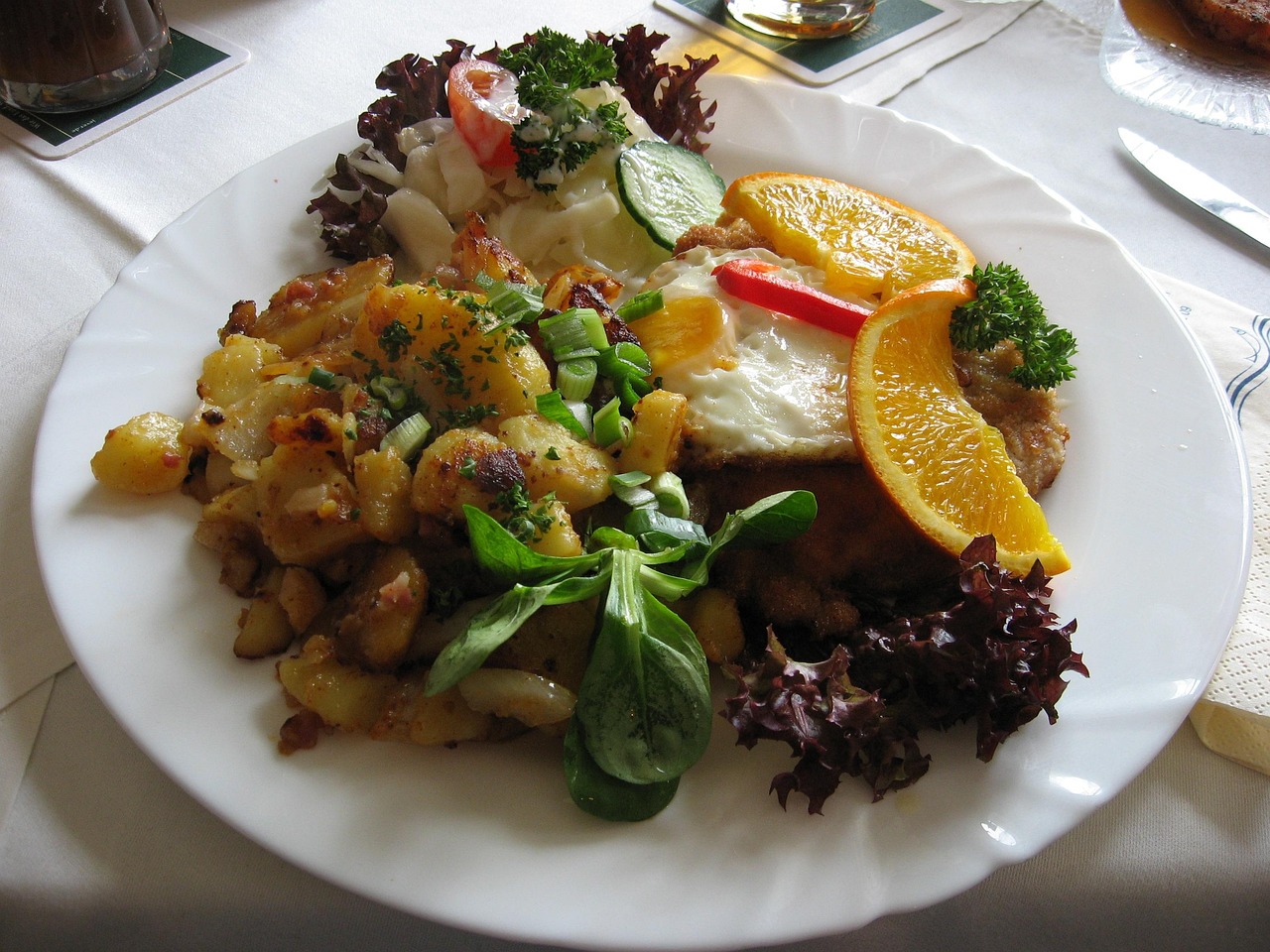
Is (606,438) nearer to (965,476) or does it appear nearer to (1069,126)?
(965,476)

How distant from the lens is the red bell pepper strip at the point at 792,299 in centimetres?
264

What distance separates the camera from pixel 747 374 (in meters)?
2.53

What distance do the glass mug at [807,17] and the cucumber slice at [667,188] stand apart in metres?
1.47

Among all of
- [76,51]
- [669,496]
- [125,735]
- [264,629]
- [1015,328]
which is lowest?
[125,735]

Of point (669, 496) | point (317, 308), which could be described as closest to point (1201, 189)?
point (669, 496)

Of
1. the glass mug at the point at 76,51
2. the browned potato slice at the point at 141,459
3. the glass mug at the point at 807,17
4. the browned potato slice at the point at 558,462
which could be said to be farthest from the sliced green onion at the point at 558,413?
the glass mug at the point at 807,17

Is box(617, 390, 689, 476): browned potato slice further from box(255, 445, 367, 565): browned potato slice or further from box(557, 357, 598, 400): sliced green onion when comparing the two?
box(255, 445, 367, 565): browned potato slice

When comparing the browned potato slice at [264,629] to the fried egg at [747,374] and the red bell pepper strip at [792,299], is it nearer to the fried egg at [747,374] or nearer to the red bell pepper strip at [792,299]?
the fried egg at [747,374]

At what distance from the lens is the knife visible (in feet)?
11.8

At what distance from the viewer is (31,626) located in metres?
2.26

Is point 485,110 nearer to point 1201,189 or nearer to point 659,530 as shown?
point 659,530

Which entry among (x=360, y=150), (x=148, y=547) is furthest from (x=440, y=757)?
(x=360, y=150)

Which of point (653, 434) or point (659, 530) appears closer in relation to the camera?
point (659, 530)

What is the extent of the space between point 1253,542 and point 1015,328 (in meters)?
0.84
